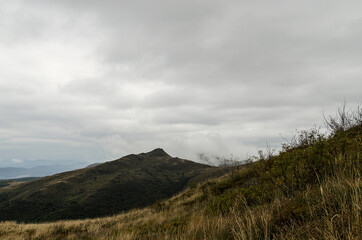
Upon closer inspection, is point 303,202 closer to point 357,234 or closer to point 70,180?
point 357,234

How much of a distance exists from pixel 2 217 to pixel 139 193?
7314 cm

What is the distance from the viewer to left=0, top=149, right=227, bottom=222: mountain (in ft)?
339

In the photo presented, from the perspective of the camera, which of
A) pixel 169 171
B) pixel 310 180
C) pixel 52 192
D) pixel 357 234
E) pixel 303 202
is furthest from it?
pixel 169 171

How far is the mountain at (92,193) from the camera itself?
10344cm

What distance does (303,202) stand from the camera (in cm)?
415

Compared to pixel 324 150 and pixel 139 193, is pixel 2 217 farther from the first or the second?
pixel 324 150

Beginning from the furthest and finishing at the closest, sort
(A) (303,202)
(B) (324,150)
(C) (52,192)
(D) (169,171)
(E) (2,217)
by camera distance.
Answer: (D) (169,171) → (C) (52,192) → (E) (2,217) → (B) (324,150) → (A) (303,202)

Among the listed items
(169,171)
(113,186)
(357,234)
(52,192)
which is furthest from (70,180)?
(357,234)

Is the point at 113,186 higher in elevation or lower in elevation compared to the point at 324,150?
lower

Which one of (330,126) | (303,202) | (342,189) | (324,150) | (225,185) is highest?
(330,126)

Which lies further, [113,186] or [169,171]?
[169,171]

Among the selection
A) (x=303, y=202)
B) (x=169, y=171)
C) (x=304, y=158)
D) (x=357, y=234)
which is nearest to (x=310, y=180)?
(x=304, y=158)

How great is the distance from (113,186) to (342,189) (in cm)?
15518

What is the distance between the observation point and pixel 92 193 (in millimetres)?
126562
